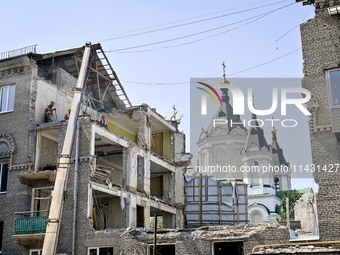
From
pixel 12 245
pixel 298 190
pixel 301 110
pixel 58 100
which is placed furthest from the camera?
pixel 298 190

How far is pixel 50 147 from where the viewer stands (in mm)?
28781

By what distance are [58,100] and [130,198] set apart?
7430 millimetres

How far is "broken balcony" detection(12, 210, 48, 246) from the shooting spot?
79.8ft

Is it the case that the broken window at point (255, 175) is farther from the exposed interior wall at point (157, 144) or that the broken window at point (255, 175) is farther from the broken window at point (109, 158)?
the broken window at point (109, 158)

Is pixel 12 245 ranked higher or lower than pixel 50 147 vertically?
lower

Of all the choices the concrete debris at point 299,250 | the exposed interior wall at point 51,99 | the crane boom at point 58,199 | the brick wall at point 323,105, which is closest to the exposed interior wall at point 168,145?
the exposed interior wall at point 51,99

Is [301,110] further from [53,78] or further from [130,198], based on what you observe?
[53,78]

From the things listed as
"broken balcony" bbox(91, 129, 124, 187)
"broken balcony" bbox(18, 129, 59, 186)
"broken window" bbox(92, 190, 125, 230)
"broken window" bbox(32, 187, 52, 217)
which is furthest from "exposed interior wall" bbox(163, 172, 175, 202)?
"broken window" bbox(32, 187, 52, 217)

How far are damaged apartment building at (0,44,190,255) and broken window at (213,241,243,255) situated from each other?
4.04m

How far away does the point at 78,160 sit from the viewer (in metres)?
25.8

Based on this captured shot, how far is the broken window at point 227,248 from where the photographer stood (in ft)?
72.7

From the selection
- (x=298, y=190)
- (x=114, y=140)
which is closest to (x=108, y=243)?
(x=114, y=140)

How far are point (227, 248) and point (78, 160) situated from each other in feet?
29.0

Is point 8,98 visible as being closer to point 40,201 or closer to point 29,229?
point 40,201
